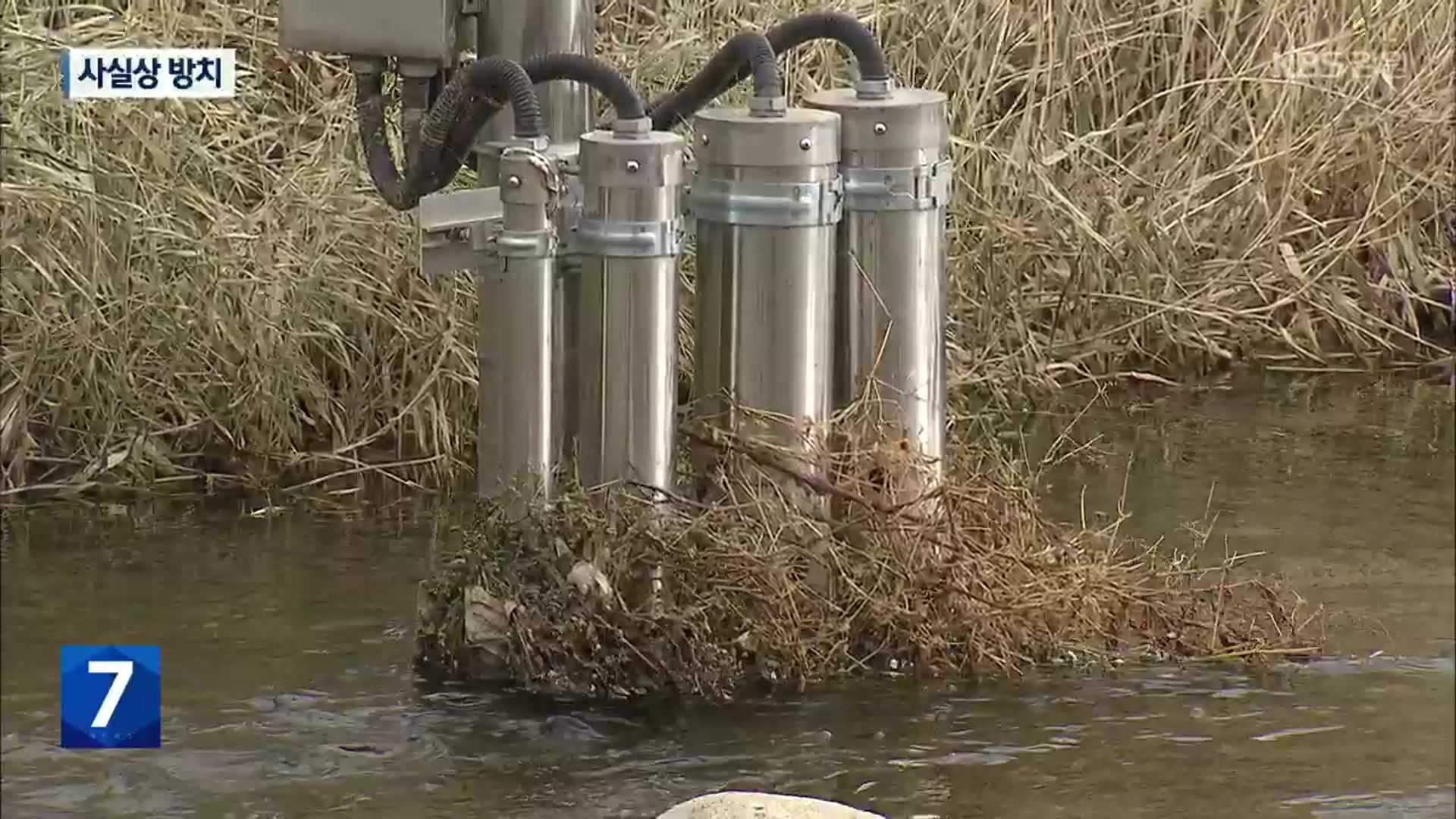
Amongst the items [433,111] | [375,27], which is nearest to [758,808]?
[433,111]

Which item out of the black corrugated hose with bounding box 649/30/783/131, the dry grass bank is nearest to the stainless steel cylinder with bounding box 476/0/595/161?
the black corrugated hose with bounding box 649/30/783/131

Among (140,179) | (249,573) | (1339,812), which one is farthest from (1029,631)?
(140,179)

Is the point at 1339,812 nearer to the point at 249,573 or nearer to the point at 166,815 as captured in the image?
the point at 166,815

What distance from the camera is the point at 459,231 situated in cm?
314

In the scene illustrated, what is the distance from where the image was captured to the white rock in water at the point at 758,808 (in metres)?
2.61

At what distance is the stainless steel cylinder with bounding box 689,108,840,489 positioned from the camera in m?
3.13

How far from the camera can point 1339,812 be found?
2756 millimetres

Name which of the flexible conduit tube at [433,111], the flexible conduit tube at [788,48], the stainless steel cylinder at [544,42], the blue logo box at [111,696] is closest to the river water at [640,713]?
the blue logo box at [111,696]

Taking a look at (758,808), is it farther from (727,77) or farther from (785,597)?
(727,77)

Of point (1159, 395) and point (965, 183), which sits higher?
point (965, 183)

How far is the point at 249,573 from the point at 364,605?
0.77 feet

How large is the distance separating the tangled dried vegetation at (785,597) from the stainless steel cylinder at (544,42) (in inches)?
19.2

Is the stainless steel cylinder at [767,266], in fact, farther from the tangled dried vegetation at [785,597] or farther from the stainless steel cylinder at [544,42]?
the stainless steel cylinder at [544,42]

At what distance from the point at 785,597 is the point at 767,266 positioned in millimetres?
438
